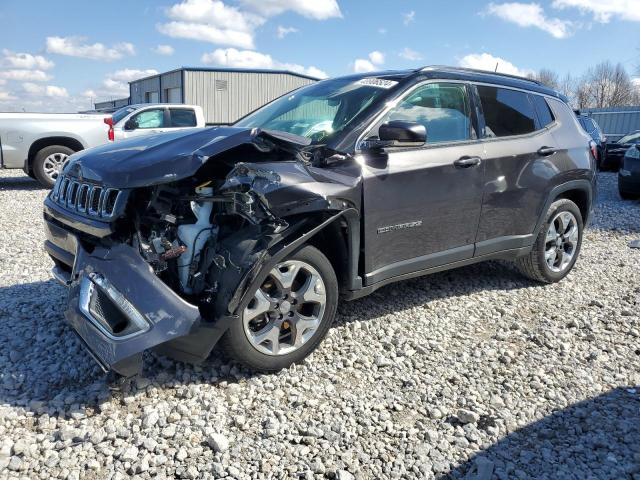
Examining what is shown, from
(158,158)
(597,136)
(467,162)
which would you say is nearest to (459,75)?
(467,162)

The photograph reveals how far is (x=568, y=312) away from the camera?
4.51 m

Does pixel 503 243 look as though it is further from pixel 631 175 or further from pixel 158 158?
pixel 631 175

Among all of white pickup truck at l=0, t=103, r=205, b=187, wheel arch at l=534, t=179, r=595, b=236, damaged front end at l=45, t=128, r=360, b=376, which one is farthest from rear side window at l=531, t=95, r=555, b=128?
white pickup truck at l=0, t=103, r=205, b=187

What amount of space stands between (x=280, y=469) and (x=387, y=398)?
0.85 meters

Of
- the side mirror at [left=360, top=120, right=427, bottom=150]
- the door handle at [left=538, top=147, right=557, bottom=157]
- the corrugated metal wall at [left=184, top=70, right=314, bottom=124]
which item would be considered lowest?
the door handle at [left=538, top=147, right=557, bottom=157]

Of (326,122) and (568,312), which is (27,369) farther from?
(568,312)

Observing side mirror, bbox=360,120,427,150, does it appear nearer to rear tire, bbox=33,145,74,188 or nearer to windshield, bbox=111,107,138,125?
rear tire, bbox=33,145,74,188

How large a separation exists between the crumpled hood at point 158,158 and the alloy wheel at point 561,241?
3298mm

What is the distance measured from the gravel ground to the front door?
59 cm

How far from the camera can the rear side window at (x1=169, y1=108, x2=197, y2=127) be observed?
12297 millimetres

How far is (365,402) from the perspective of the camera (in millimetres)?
3049

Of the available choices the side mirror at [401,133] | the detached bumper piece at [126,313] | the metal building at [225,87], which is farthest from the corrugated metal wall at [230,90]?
A: the detached bumper piece at [126,313]

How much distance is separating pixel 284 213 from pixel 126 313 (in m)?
0.99

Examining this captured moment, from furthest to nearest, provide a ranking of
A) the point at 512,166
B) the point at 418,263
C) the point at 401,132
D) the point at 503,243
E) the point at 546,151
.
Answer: the point at 546,151 → the point at 503,243 → the point at 512,166 → the point at 418,263 → the point at 401,132
